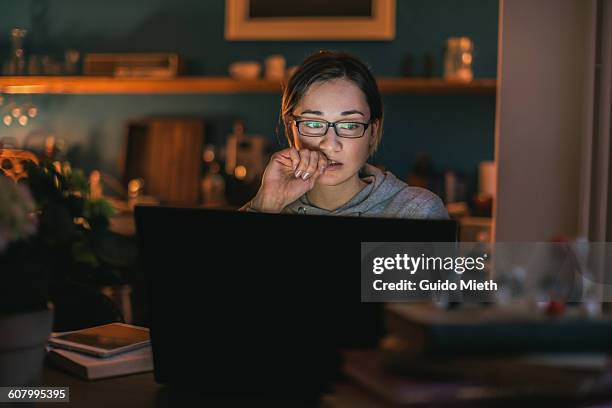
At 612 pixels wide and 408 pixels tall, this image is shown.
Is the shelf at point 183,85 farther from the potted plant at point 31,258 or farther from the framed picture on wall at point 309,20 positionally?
the potted plant at point 31,258

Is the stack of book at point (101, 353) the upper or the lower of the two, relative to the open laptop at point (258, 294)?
lower

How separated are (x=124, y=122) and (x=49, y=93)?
0.55m

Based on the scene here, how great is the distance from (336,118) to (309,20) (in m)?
3.05

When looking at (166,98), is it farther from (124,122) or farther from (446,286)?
(446,286)

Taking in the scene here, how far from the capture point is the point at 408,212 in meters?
1.75

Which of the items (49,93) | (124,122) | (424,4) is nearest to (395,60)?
(424,4)

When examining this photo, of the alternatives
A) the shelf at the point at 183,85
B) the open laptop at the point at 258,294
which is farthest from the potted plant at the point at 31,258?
the shelf at the point at 183,85

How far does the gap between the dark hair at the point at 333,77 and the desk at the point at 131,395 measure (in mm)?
862

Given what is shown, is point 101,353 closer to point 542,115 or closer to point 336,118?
point 336,118

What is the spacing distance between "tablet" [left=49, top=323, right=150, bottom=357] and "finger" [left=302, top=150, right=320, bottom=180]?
0.51 metres

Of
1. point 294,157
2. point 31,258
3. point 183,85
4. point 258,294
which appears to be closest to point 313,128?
point 294,157

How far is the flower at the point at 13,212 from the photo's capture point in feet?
2.89

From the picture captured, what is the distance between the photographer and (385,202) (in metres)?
1.81

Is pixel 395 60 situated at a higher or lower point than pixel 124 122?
higher
